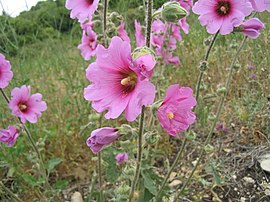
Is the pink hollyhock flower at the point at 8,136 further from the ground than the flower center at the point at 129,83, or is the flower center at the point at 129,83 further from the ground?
the flower center at the point at 129,83

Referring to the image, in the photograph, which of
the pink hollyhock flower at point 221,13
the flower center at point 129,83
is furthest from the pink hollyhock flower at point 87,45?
the flower center at point 129,83

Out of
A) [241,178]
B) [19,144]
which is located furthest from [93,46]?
[241,178]

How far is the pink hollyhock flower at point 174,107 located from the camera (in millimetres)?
1229

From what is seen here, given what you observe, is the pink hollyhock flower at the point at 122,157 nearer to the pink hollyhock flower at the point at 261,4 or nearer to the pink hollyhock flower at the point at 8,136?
the pink hollyhock flower at the point at 8,136

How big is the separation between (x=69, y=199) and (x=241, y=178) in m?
1.23

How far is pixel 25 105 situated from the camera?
8.15 feet

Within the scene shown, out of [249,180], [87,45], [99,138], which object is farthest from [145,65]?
[249,180]

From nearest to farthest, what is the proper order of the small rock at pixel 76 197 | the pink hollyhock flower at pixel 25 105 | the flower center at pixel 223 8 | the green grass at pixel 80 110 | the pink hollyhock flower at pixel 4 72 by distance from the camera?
the flower center at pixel 223 8
the pink hollyhock flower at pixel 4 72
the pink hollyhock flower at pixel 25 105
the small rock at pixel 76 197
the green grass at pixel 80 110

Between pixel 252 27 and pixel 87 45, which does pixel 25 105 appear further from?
pixel 252 27

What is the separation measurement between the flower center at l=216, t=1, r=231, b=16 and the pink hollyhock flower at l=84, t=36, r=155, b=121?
55cm

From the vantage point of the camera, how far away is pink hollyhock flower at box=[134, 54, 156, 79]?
112 cm

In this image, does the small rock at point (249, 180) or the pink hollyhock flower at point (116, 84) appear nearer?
the pink hollyhock flower at point (116, 84)

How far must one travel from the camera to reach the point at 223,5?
1.60 metres

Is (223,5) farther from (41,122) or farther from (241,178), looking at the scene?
(41,122)
